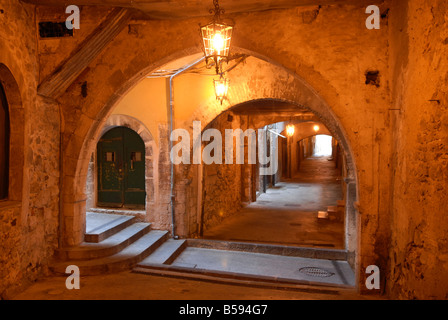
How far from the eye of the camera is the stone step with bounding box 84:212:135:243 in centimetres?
552

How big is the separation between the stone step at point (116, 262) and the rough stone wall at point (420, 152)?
3.66m

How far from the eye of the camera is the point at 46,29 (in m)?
4.70

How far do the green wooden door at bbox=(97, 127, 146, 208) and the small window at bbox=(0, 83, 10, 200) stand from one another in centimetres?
341

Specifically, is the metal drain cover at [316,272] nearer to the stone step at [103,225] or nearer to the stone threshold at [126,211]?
the stone step at [103,225]

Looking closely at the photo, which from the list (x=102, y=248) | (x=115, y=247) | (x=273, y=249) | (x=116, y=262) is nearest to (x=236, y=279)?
(x=273, y=249)

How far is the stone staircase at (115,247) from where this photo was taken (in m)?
4.97

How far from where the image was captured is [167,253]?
239 inches

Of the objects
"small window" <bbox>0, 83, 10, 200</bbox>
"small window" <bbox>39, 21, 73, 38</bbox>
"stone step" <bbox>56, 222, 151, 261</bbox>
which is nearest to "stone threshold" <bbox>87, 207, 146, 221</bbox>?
"stone step" <bbox>56, 222, 151, 261</bbox>

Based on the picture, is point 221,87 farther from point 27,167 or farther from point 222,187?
point 27,167

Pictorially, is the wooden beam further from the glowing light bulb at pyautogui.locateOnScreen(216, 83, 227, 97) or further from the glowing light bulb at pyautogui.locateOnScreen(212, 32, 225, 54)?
the glowing light bulb at pyautogui.locateOnScreen(216, 83, 227, 97)

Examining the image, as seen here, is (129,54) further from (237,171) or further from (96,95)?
(237,171)

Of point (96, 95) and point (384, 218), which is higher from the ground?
point (96, 95)
